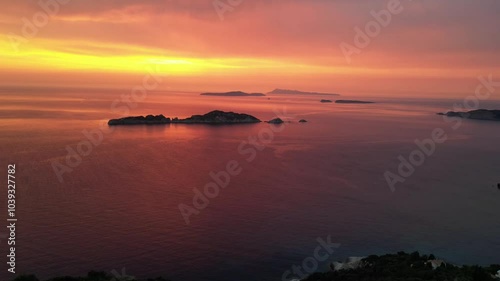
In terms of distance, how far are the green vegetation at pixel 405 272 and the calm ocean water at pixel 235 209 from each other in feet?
11.8

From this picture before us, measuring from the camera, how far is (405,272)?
18.5 m

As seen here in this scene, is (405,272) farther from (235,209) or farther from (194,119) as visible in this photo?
(194,119)

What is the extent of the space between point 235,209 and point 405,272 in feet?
53.9

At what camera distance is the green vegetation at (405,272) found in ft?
54.4

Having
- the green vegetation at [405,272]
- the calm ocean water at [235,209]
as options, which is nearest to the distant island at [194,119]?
the calm ocean water at [235,209]

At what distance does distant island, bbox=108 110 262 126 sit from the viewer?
88812 millimetres

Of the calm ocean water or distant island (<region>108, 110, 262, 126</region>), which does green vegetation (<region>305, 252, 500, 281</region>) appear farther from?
distant island (<region>108, 110, 262, 126</region>)

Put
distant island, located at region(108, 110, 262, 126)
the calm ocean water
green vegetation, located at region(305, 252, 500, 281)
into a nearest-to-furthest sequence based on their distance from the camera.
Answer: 1. green vegetation, located at region(305, 252, 500, 281)
2. the calm ocean water
3. distant island, located at region(108, 110, 262, 126)

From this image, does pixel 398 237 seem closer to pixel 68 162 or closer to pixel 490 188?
pixel 490 188

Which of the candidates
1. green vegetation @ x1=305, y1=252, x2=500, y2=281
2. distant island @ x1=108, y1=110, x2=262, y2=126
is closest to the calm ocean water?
green vegetation @ x1=305, y1=252, x2=500, y2=281

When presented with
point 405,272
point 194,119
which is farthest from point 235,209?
point 194,119

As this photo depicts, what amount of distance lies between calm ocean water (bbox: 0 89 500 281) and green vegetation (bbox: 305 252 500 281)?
11.8 feet

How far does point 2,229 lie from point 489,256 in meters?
32.4

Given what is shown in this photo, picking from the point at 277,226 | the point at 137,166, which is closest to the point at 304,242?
the point at 277,226
